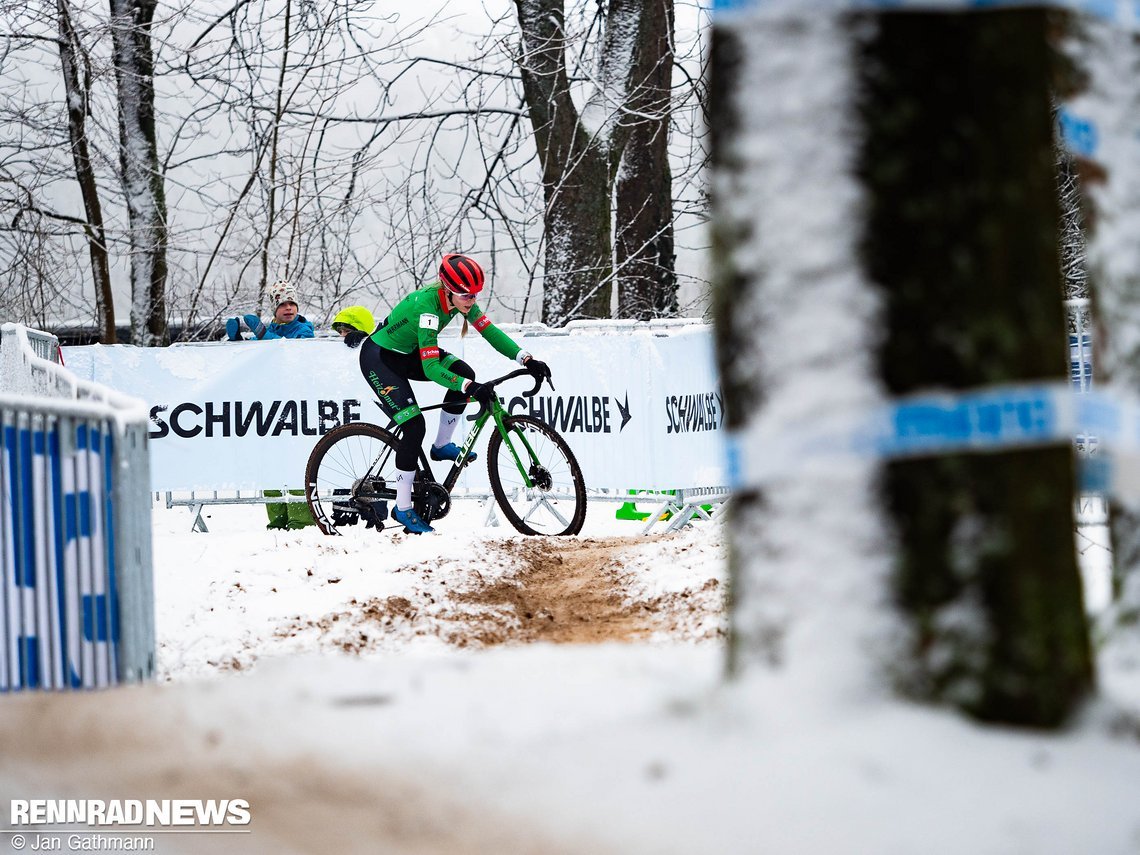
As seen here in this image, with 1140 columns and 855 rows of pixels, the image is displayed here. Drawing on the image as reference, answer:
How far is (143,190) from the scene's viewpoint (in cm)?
1705

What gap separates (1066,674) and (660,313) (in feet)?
46.3

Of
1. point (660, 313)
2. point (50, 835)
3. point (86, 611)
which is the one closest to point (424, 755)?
point (50, 835)

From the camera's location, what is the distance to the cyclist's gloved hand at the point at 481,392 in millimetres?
8734

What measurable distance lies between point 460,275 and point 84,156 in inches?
436

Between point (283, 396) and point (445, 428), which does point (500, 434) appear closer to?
point (445, 428)

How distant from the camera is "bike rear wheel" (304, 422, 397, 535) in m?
9.34

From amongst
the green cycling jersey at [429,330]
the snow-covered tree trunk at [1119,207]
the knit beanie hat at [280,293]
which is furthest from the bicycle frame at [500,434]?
the snow-covered tree trunk at [1119,207]

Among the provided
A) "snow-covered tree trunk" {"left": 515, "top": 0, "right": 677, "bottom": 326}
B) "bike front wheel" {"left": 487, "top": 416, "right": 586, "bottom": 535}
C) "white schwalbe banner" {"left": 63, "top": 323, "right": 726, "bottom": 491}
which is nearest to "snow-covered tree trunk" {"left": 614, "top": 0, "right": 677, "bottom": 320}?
"snow-covered tree trunk" {"left": 515, "top": 0, "right": 677, "bottom": 326}

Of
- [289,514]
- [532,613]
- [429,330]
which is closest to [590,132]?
[289,514]

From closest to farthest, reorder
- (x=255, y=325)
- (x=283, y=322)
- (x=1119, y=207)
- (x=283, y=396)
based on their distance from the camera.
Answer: (x=1119, y=207) → (x=283, y=396) → (x=283, y=322) → (x=255, y=325)

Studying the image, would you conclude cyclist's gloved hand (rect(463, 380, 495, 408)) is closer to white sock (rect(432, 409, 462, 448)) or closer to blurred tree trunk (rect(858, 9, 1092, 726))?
white sock (rect(432, 409, 462, 448))

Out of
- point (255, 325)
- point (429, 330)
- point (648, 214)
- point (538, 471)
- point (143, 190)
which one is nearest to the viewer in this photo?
point (429, 330)
